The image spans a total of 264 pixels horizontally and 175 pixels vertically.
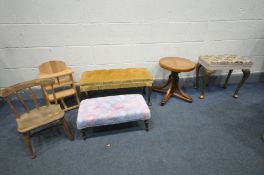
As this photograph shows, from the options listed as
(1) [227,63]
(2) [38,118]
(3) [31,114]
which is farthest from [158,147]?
(1) [227,63]

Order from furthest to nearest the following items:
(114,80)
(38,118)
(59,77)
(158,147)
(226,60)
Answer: (226,60), (59,77), (114,80), (158,147), (38,118)

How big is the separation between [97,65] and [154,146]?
139 cm

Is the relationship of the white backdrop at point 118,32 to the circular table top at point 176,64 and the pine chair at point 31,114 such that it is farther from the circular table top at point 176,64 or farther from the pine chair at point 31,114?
the pine chair at point 31,114

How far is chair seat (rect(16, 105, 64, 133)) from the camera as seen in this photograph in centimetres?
149

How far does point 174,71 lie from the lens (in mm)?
2127

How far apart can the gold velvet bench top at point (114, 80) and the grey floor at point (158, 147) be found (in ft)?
1.51

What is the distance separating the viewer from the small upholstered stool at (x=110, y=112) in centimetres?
168

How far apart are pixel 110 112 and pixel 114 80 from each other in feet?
1.52

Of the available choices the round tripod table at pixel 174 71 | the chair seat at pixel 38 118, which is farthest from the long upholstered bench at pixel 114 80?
the chair seat at pixel 38 118

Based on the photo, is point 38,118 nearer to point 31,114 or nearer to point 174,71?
point 31,114

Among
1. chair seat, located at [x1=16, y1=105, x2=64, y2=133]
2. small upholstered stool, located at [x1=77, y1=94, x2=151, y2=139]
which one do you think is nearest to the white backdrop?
small upholstered stool, located at [x1=77, y1=94, x2=151, y2=139]

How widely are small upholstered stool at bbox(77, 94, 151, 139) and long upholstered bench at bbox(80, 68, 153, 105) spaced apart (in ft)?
0.63

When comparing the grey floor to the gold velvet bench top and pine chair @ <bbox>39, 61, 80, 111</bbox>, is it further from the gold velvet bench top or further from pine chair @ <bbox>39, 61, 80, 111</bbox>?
the gold velvet bench top

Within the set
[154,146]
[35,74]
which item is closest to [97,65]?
[35,74]
